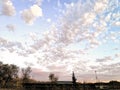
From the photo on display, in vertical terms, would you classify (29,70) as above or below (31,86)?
above

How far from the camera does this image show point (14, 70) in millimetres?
105500

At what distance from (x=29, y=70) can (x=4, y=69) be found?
1373cm

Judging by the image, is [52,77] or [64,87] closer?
[64,87]

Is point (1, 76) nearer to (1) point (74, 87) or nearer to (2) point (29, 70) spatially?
(2) point (29, 70)

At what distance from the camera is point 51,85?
190ft

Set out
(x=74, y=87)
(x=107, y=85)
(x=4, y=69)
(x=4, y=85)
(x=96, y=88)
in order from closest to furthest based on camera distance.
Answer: (x=74, y=87) < (x=96, y=88) < (x=107, y=85) < (x=4, y=85) < (x=4, y=69)

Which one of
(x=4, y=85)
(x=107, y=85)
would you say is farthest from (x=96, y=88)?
(x=4, y=85)

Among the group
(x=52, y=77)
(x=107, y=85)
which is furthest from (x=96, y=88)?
(x=52, y=77)

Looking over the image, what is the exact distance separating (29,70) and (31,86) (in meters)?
50.5

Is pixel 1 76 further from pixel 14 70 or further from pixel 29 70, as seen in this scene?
pixel 29 70

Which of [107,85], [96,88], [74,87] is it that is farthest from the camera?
[107,85]

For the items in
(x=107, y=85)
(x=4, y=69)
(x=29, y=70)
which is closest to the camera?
(x=107, y=85)

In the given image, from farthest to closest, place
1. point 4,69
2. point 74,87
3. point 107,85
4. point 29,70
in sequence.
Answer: point 29,70, point 4,69, point 107,85, point 74,87

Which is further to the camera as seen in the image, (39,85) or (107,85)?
(107,85)
